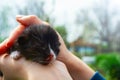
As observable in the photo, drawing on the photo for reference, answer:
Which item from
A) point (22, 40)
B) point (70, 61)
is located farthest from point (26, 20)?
Result: point (70, 61)

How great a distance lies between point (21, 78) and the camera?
1044mm

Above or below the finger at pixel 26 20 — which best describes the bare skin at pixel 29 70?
below

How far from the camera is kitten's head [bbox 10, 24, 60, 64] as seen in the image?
3.54 ft

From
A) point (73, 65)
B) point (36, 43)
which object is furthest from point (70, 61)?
point (36, 43)

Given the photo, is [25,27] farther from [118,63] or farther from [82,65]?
[118,63]

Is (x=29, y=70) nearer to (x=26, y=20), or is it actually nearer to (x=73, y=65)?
(x=26, y=20)

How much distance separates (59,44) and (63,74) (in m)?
0.16

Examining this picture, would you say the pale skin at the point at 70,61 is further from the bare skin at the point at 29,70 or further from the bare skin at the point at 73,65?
the bare skin at the point at 29,70

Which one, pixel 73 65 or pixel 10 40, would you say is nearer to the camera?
pixel 10 40

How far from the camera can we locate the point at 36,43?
1.10 meters

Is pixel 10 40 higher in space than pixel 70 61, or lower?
higher

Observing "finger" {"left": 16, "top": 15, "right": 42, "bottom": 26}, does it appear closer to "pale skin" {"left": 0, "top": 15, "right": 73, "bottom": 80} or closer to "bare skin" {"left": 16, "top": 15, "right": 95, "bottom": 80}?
"bare skin" {"left": 16, "top": 15, "right": 95, "bottom": 80}

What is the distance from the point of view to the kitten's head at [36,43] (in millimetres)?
1079

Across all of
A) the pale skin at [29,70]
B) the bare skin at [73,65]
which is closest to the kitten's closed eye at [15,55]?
the pale skin at [29,70]
